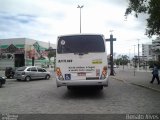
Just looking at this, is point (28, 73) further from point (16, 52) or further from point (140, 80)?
point (16, 52)

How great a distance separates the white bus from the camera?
14312 millimetres

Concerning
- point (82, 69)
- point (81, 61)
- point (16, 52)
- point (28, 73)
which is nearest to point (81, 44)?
point (81, 61)

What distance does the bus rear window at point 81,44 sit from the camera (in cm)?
1467

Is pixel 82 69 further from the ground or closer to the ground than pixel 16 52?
closer to the ground

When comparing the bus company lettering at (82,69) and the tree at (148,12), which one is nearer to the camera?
the bus company lettering at (82,69)

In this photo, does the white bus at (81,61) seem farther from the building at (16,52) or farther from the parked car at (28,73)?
the building at (16,52)

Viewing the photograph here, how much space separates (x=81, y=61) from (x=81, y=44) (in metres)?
0.87

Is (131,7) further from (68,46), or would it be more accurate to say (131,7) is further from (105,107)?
(105,107)

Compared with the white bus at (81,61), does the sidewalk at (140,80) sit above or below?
below

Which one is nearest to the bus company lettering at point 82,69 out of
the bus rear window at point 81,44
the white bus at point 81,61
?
the white bus at point 81,61

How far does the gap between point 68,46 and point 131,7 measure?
302 inches

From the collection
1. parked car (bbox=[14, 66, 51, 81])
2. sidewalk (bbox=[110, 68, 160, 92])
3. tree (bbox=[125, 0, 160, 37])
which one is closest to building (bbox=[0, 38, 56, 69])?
sidewalk (bbox=[110, 68, 160, 92])

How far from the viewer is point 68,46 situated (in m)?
14.8

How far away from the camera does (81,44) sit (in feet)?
48.5
